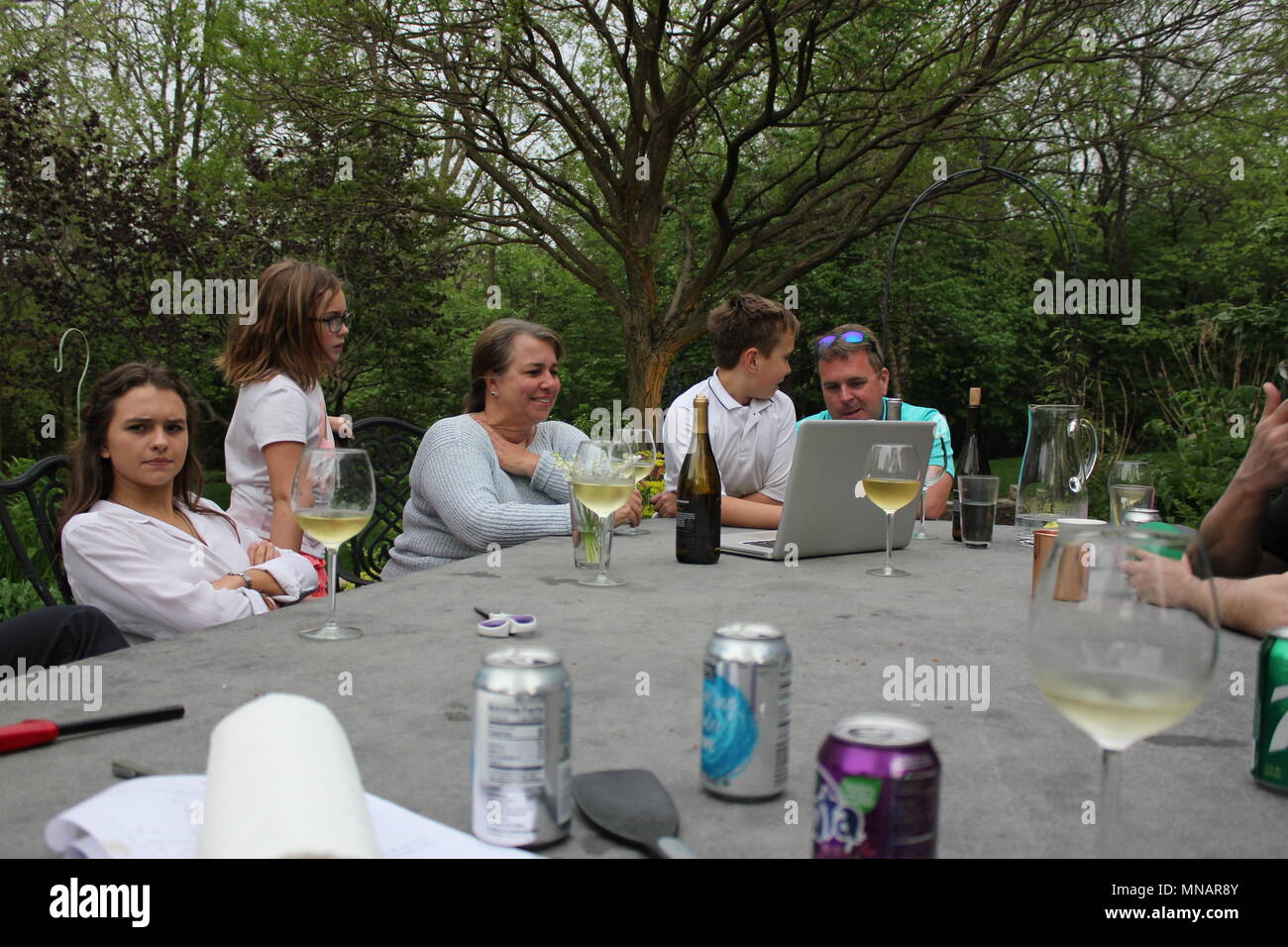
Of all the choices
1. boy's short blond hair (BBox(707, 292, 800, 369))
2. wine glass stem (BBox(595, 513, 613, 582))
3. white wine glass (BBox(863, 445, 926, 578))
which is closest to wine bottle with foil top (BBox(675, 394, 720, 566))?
wine glass stem (BBox(595, 513, 613, 582))

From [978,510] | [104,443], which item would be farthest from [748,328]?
[104,443]

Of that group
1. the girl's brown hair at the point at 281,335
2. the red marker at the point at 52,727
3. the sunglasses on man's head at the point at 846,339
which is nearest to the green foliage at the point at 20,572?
the girl's brown hair at the point at 281,335

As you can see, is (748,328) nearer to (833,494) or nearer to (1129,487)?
(833,494)

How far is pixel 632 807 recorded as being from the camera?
977 mm

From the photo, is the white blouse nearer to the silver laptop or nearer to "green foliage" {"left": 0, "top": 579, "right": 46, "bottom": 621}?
the silver laptop

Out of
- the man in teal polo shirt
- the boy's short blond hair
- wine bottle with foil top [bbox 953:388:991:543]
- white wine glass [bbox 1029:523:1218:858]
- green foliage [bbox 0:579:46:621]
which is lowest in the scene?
green foliage [bbox 0:579:46:621]

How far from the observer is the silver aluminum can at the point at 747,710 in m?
1.00

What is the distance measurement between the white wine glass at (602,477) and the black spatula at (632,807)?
1.28m

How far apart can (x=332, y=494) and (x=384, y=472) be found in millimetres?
2531

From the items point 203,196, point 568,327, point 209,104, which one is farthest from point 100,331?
point 568,327

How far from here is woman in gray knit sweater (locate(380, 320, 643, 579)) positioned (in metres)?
3.11

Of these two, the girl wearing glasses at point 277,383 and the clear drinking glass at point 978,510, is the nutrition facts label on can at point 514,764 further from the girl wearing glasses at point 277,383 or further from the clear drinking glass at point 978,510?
the girl wearing glasses at point 277,383

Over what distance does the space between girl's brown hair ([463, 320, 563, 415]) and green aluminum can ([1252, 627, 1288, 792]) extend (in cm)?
277
